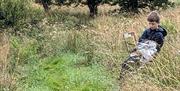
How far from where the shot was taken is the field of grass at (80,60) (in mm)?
7215

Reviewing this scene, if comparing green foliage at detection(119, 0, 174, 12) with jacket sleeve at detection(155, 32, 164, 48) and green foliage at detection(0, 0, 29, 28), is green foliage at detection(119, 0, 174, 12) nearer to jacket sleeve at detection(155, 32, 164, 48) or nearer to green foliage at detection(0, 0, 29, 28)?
green foliage at detection(0, 0, 29, 28)

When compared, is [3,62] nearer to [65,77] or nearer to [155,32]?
[65,77]

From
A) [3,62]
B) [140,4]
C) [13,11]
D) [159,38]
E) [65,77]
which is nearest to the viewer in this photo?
[159,38]

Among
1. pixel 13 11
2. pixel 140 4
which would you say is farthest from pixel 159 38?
pixel 140 4

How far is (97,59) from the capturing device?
10.1 meters

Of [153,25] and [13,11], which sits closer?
[153,25]

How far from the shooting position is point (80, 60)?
10.7 metres

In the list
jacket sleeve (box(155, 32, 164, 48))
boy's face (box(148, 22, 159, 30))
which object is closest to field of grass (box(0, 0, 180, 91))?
jacket sleeve (box(155, 32, 164, 48))

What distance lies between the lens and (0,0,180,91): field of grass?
23.7ft

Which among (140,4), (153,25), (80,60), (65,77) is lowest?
(140,4)

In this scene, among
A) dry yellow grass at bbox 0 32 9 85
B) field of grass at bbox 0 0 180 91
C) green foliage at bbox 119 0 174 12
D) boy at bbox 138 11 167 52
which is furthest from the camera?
green foliage at bbox 119 0 174 12

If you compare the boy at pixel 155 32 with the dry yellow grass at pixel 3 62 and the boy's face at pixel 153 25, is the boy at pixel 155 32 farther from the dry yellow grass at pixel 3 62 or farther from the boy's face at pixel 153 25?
the dry yellow grass at pixel 3 62

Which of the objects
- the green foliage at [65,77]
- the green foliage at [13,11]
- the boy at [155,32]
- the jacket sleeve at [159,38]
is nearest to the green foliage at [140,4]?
the green foliage at [13,11]

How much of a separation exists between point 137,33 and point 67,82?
244 cm
